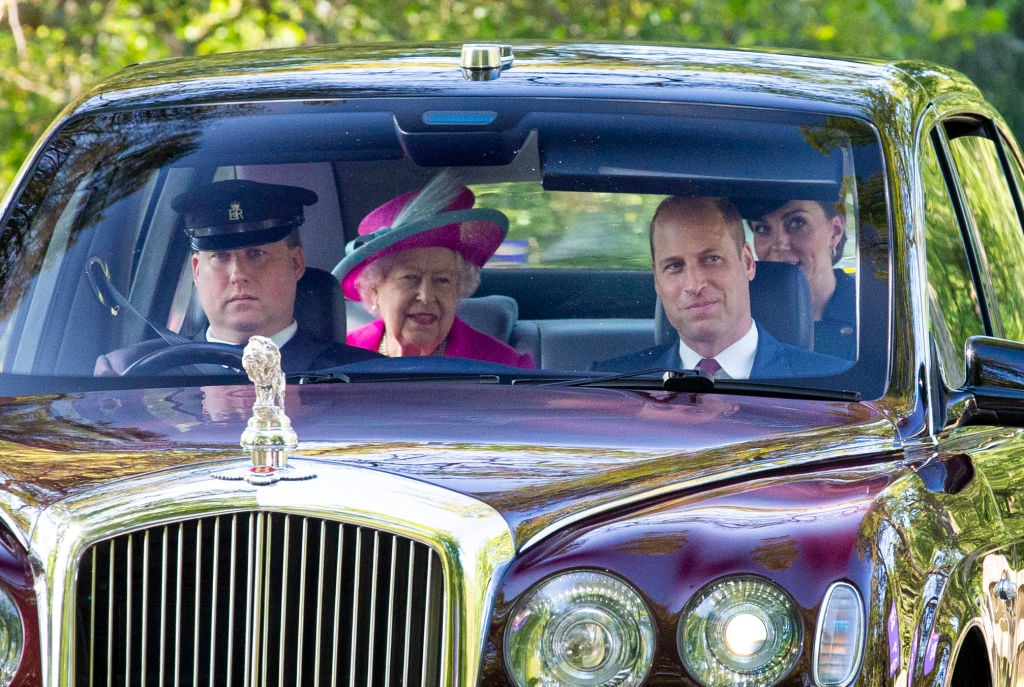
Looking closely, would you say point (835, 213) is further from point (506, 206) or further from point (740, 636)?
point (740, 636)

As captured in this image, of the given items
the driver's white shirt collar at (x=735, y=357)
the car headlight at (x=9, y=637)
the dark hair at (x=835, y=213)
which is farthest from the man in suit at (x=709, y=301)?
the car headlight at (x=9, y=637)

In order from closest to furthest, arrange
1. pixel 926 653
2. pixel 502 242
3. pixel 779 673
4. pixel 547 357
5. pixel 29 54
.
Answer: pixel 779 673
pixel 926 653
pixel 547 357
pixel 502 242
pixel 29 54

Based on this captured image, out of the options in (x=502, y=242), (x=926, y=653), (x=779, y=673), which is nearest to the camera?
(x=779, y=673)

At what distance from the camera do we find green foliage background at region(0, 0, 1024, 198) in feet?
50.4

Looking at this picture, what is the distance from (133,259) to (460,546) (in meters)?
2.02

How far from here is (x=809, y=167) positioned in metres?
4.10

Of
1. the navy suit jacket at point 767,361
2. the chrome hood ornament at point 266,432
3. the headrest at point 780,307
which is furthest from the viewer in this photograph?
the headrest at point 780,307

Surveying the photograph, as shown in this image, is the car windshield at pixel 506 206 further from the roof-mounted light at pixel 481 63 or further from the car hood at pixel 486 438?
the car hood at pixel 486 438

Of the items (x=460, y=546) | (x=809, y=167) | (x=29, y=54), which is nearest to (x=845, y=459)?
(x=460, y=546)

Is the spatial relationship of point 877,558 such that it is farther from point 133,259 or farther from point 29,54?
point 29,54

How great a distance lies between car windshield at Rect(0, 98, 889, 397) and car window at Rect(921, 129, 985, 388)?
187mm

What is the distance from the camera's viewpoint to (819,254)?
13.3 ft

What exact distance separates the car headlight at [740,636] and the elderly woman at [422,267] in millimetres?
1266

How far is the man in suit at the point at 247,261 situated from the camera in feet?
14.0
